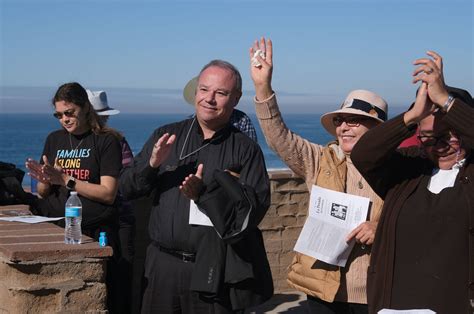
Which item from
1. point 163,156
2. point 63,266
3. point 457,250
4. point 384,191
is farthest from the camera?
point 163,156

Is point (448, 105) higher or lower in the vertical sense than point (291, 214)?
higher

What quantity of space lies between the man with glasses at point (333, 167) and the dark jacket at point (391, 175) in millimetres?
486

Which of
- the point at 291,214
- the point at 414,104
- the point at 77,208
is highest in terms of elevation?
the point at 414,104

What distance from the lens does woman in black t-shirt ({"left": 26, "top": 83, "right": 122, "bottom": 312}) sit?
5.92 metres

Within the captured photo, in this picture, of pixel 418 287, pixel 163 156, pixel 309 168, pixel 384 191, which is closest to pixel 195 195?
pixel 163 156

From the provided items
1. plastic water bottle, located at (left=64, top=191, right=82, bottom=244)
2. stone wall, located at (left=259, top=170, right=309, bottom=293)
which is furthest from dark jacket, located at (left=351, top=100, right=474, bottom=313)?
stone wall, located at (left=259, top=170, right=309, bottom=293)

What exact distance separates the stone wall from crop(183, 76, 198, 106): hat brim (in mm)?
1484

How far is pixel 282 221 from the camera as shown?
27.6 feet

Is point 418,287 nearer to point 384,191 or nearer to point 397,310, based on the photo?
point 397,310

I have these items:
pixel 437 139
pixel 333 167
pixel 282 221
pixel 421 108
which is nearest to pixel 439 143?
pixel 437 139

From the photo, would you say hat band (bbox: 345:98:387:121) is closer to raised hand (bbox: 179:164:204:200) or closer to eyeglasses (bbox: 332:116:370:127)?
eyeglasses (bbox: 332:116:370:127)

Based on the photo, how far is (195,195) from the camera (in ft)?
16.0

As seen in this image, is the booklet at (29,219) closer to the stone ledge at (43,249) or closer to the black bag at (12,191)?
the stone ledge at (43,249)

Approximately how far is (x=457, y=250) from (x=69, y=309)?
189 centimetres
